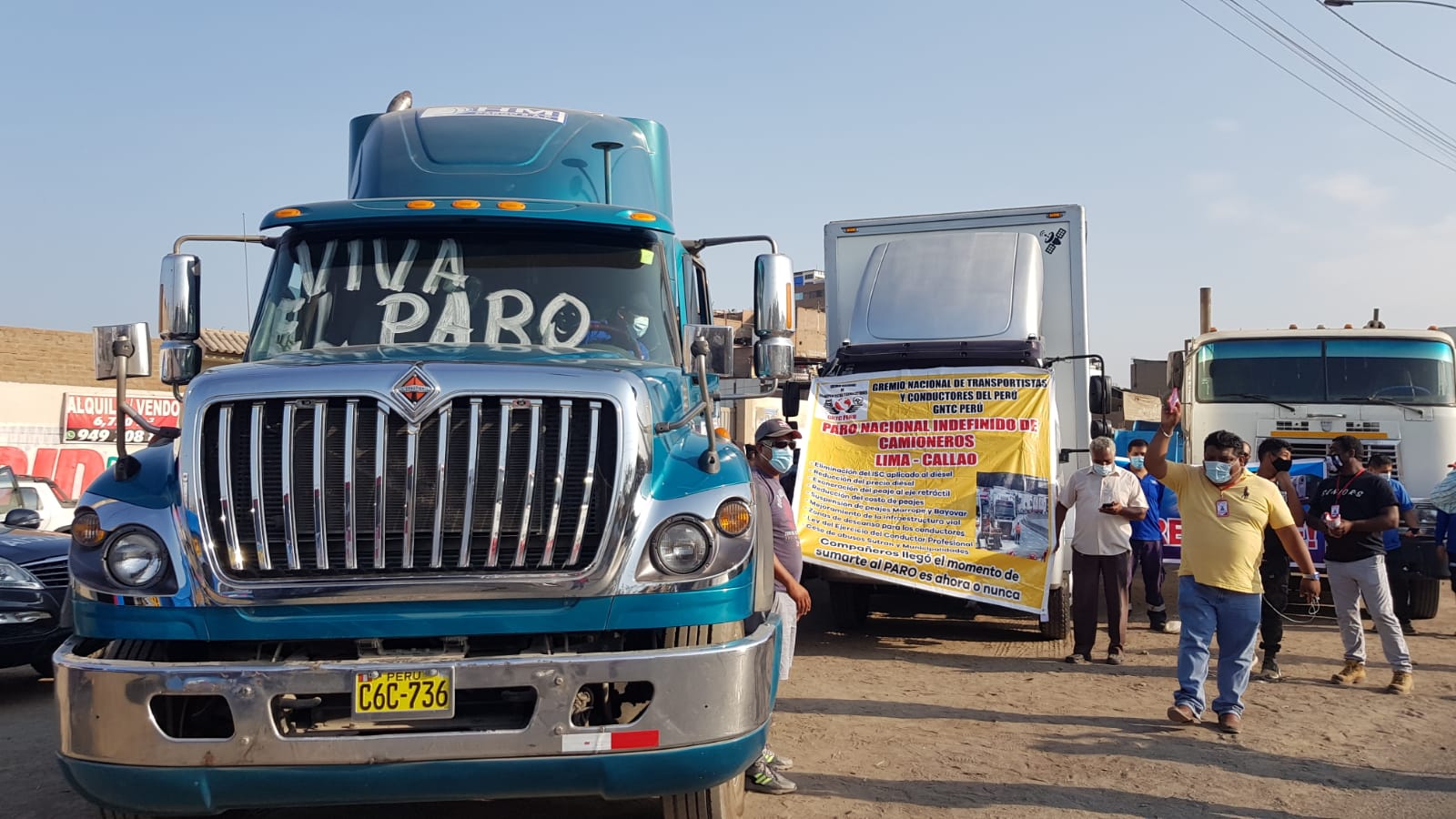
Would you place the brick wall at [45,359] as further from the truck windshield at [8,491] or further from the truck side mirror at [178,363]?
the truck side mirror at [178,363]

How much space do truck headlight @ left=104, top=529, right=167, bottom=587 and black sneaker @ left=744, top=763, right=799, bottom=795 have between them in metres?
2.85

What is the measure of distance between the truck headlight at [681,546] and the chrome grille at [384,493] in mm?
215

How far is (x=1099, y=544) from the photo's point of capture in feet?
32.1

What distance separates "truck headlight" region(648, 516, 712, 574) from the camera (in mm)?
4324

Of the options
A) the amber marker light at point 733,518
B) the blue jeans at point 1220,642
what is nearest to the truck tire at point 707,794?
the amber marker light at point 733,518

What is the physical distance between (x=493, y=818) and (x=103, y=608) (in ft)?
6.45

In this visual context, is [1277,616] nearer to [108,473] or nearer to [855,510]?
[855,510]

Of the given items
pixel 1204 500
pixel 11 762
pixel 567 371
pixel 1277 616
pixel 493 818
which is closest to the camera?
pixel 567 371

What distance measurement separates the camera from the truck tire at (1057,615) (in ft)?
34.1

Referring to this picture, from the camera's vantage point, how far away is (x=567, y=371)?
4.50m

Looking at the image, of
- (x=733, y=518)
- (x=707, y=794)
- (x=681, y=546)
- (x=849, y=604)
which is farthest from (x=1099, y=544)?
(x=681, y=546)

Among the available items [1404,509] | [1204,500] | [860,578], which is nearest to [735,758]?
[1204,500]

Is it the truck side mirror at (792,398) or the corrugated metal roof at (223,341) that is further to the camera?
the corrugated metal roof at (223,341)

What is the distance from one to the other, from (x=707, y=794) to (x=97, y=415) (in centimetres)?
2390
